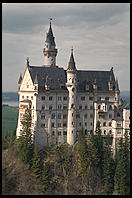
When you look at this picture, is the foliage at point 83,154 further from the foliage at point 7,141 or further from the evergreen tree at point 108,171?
the foliage at point 7,141

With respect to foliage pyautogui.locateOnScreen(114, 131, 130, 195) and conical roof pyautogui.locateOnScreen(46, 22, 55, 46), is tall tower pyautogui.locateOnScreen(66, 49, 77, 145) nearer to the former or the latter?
conical roof pyautogui.locateOnScreen(46, 22, 55, 46)

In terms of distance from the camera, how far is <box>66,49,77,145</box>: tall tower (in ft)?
229

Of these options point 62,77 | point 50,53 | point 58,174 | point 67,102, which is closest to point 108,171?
point 58,174

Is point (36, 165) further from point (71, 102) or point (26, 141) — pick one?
point (71, 102)

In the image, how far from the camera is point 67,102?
232 feet

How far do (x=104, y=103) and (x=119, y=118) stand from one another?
4120mm

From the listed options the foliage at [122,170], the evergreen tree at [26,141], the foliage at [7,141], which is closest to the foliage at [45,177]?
the evergreen tree at [26,141]

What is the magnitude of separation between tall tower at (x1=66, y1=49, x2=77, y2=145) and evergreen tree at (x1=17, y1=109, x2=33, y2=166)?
25.3 feet

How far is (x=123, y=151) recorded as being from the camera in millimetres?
66500

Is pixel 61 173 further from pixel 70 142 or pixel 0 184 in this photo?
pixel 0 184

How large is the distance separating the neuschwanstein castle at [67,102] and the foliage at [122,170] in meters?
5.18

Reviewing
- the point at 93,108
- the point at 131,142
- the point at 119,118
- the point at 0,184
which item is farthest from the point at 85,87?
the point at 0,184

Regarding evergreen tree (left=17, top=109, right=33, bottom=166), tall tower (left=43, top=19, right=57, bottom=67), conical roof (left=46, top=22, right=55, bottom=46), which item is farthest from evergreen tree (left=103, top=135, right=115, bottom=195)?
conical roof (left=46, top=22, right=55, bottom=46)

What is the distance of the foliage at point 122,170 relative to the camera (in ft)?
207
